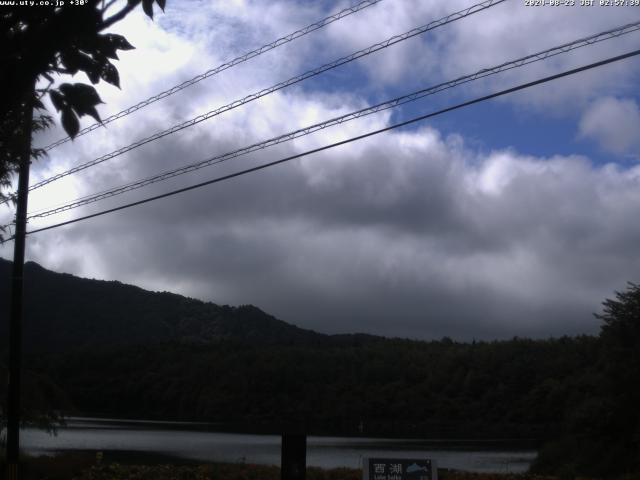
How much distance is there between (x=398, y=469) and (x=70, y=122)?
8.38 m

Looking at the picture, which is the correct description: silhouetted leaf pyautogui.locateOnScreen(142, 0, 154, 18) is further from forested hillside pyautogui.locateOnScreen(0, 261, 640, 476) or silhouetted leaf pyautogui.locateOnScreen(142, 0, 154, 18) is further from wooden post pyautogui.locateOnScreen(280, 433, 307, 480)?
forested hillside pyautogui.locateOnScreen(0, 261, 640, 476)

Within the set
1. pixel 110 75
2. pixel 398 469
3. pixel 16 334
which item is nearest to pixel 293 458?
pixel 398 469

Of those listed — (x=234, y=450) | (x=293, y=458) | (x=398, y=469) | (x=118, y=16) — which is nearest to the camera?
(x=118, y=16)

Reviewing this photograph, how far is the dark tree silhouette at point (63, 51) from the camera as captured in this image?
5355 mm

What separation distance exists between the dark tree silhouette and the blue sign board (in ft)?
26.4

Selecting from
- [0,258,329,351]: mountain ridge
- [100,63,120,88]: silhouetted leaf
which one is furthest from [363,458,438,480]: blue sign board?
[0,258,329,351]: mountain ridge

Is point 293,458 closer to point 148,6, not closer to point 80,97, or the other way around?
point 80,97

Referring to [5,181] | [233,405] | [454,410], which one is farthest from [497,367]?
[5,181]

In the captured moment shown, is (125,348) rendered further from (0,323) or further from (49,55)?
(49,55)

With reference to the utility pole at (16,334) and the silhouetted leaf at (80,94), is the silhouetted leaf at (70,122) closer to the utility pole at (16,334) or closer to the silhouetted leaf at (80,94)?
the silhouetted leaf at (80,94)

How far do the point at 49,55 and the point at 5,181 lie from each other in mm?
11522

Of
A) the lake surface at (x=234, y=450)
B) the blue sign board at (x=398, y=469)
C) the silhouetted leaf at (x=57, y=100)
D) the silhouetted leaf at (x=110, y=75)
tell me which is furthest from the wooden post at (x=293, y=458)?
the lake surface at (x=234, y=450)

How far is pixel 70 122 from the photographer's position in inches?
234

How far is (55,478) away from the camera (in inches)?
795
